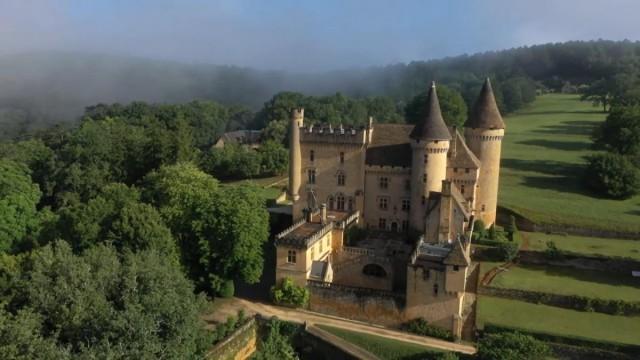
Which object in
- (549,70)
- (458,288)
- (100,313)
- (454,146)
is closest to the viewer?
(100,313)

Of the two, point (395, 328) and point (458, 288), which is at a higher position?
point (458, 288)

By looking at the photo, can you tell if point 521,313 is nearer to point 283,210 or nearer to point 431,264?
point 431,264

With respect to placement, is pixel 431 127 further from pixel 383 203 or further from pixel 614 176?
pixel 614 176

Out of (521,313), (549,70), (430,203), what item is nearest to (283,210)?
(430,203)

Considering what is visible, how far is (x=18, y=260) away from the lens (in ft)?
140

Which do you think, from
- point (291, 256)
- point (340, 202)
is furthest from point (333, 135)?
point (291, 256)

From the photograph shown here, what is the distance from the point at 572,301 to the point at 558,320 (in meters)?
2.52

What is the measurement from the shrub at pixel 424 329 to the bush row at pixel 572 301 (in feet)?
18.2

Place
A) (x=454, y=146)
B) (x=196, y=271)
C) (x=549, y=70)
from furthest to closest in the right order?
(x=549, y=70) → (x=454, y=146) → (x=196, y=271)

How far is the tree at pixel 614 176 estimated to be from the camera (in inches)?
2544

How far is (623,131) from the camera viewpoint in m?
74.0

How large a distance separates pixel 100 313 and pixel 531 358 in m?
23.1

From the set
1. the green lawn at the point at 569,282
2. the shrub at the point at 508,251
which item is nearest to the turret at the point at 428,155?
the shrub at the point at 508,251

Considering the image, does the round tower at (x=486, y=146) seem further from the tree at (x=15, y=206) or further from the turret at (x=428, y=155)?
the tree at (x=15, y=206)
